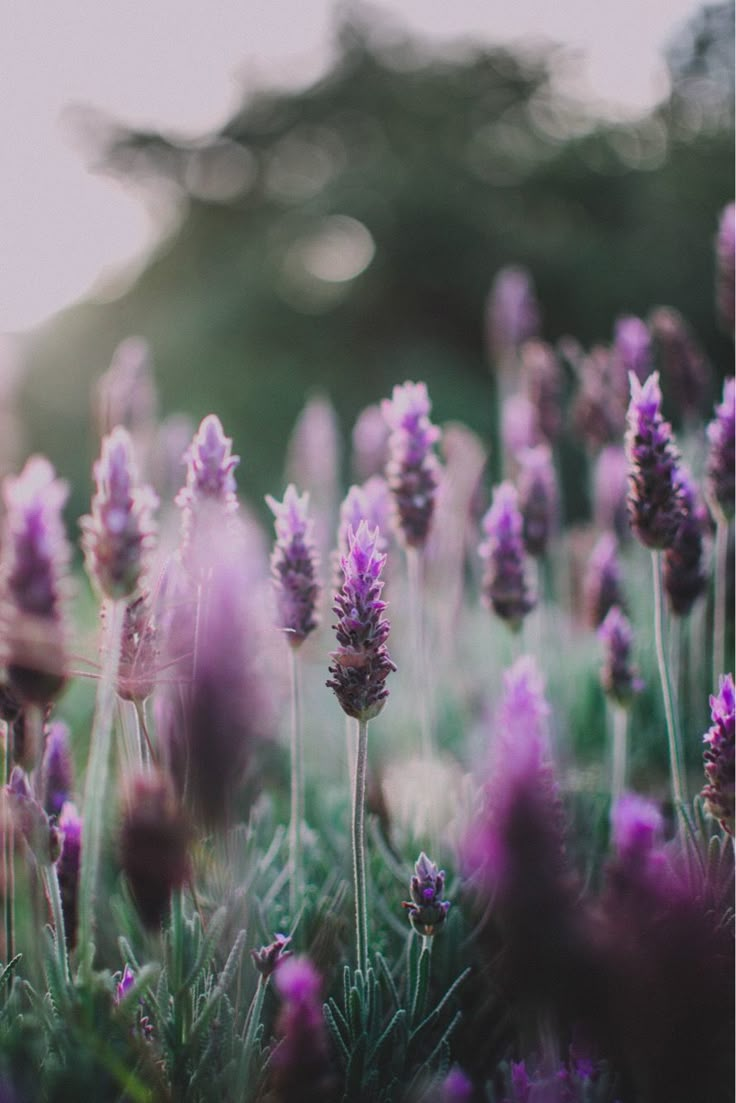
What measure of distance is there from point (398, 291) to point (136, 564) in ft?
35.7

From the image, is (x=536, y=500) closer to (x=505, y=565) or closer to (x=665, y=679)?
(x=505, y=565)

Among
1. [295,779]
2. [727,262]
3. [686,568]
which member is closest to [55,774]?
[295,779]

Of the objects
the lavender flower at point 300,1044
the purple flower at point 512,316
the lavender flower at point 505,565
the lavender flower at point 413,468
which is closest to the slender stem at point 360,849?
the lavender flower at point 300,1044

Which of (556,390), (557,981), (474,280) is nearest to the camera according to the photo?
(557,981)

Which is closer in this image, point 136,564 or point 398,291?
point 136,564

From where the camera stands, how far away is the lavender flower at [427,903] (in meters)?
1.45

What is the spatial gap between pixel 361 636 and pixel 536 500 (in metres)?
1.37

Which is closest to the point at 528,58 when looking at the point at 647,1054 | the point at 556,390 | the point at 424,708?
the point at 556,390

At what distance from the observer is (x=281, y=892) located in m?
2.03

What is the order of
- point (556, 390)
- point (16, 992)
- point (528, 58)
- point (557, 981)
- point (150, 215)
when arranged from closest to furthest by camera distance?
point (557, 981), point (16, 992), point (556, 390), point (528, 58), point (150, 215)

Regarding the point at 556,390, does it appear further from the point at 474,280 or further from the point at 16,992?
the point at 474,280

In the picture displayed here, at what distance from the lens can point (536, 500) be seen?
257 centimetres

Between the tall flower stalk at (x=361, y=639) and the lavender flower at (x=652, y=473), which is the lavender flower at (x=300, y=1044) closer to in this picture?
the tall flower stalk at (x=361, y=639)

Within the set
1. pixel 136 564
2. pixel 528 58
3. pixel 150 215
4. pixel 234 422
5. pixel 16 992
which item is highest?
pixel 528 58
